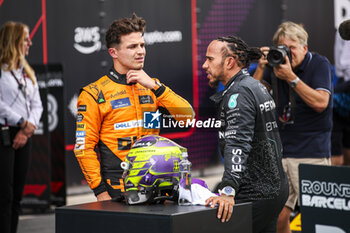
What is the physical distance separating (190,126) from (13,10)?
11.9ft

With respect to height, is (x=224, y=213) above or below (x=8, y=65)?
below

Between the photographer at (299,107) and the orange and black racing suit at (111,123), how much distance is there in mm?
1276

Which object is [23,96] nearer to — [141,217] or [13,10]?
[13,10]

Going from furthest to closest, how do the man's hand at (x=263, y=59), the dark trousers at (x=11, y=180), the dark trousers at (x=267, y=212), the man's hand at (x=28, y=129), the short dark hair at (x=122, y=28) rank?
the man's hand at (x=28, y=129), the dark trousers at (x=11, y=180), the man's hand at (x=263, y=59), the short dark hair at (x=122, y=28), the dark trousers at (x=267, y=212)

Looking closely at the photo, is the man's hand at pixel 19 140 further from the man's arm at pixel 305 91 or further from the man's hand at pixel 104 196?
the man's arm at pixel 305 91

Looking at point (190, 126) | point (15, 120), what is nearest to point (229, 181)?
point (190, 126)

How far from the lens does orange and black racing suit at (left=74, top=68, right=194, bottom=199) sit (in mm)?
4035

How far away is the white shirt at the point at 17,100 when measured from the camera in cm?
585

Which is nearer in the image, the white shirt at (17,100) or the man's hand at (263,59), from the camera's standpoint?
the man's hand at (263,59)

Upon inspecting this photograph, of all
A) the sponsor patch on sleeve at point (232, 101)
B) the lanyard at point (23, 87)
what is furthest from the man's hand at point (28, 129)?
the sponsor patch on sleeve at point (232, 101)

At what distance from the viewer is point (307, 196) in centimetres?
367

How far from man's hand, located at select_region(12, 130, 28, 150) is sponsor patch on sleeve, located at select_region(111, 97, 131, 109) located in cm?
192

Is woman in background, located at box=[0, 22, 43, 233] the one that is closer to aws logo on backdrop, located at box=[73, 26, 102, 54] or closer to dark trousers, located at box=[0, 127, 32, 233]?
dark trousers, located at box=[0, 127, 32, 233]

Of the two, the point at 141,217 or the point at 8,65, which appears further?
the point at 8,65
